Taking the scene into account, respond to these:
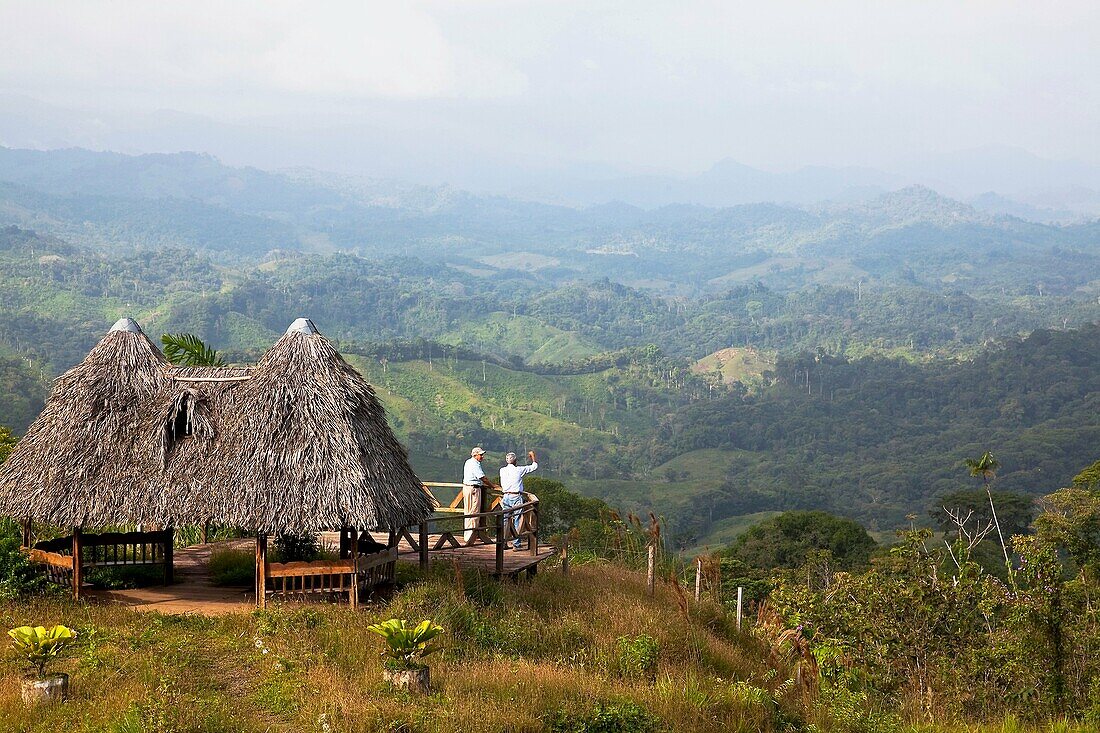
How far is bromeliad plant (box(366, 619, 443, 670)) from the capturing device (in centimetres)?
966

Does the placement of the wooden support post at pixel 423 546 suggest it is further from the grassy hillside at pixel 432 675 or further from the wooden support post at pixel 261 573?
the wooden support post at pixel 261 573

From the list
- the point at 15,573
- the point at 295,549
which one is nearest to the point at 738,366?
the point at 295,549

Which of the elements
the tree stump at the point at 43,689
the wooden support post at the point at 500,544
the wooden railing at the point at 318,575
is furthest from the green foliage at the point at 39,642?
the wooden support post at the point at 500,544

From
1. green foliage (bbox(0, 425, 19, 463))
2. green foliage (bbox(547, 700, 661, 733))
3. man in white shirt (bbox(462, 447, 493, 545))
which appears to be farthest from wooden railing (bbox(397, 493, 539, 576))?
green foliage (bbox(0, 425, 19, 463))

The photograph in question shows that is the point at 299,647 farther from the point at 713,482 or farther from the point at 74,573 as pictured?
the point at 713,482

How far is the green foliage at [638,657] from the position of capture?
36.7ft

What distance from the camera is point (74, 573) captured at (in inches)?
507

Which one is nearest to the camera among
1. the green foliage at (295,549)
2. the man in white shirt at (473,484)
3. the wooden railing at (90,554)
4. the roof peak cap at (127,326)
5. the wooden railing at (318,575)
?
the wooden railing at (318,575)

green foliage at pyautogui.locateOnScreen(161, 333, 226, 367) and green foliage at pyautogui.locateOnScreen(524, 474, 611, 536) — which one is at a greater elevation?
green foliage at pyautogui.locateOnScreen(161, 333, 226, 367)

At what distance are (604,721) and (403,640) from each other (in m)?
2.07

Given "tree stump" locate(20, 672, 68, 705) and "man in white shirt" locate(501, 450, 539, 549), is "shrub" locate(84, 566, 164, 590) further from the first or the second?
"man in white shirt" locate(501, 450, 539, 549)

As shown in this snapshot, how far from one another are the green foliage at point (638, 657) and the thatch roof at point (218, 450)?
10.8 feet

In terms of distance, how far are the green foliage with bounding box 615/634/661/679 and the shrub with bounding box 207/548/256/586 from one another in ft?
18.6

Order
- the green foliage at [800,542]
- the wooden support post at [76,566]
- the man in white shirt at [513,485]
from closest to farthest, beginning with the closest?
the wooden support post at [76,566] → the man in white shirt at [513,485] → the green foliage at [800,542]
